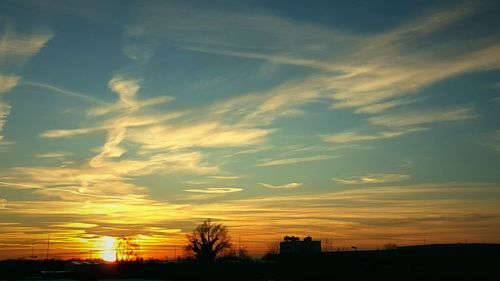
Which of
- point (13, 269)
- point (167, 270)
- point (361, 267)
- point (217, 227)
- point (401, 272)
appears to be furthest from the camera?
point (217, 227)

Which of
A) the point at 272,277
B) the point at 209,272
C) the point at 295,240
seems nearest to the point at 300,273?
the point at 272,277

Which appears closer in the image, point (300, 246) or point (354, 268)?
point (354, 268)

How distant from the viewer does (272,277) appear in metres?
89.9

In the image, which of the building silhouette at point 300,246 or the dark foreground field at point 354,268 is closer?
the dark foreground field at point 354,268

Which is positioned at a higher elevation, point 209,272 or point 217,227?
point 217,227

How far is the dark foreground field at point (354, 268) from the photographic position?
254 feet

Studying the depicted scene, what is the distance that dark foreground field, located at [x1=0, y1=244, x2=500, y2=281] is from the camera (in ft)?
254

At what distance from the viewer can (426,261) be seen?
82875 millimetres

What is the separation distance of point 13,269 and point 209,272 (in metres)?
61.0

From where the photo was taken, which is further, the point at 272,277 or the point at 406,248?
the point at 406,248

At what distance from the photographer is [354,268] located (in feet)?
288

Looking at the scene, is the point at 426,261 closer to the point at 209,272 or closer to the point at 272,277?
the point at 272,277

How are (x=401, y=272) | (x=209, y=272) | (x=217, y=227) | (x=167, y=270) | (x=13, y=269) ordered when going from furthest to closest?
(x=217, y=227)
(x=13, y=269)
(x=167, y=270)
(x=209, y=272)
(x=401, y=272)

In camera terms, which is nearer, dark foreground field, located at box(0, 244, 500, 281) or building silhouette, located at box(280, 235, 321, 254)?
dark foreground field, located at box(0, 244, 500, 281)
